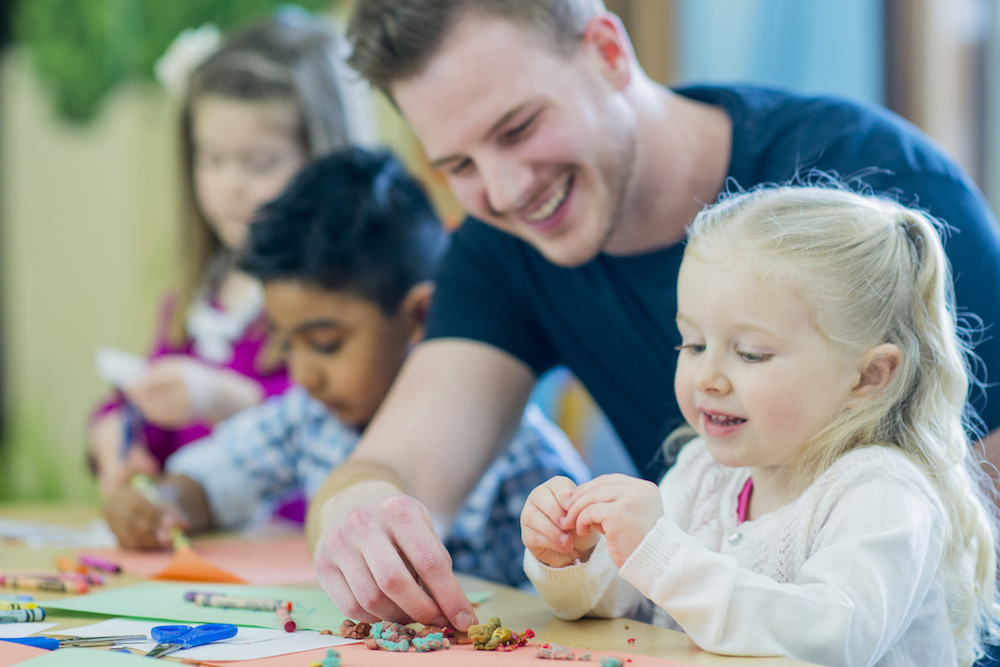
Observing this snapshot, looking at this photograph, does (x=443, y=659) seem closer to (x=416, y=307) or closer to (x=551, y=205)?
(x=551, y=205)

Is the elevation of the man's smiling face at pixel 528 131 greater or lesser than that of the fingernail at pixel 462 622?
greater

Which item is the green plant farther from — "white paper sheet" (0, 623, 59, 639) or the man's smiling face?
"white paper sheet" (0, 623, 59, 639)

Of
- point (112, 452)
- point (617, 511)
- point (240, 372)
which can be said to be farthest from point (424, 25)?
point (112, 452)

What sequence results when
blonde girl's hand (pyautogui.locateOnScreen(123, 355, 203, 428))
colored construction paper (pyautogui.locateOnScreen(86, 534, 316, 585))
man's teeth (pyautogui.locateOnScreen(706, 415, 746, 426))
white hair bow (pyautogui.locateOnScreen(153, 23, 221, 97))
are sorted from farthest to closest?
white hair bow (pyautogui.locateOnScreen(153, 23, 221, 97)), blonde girl's hand (pyautogui.locateOnScreen(123, 355, 203, 428)), colored construction paper (pyautogui.locateOnScreen(86, 534, 316, 585)), man's teeth (pyautogui.locateOnScreen(706, 415, 746, 426))

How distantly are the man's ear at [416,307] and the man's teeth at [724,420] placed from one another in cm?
77

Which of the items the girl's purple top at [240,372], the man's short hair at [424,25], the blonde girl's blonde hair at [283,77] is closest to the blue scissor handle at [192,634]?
the man's short hair at [424,25]

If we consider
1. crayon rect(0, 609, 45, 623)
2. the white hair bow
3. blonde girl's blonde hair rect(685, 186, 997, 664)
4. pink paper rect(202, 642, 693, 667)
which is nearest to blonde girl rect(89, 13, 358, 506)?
the white hair bow

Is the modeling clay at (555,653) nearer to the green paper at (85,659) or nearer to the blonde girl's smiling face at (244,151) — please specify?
the green paper at (85,659)

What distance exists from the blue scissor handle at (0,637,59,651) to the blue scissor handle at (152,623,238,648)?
0.23 ft

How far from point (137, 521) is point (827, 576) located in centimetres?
97

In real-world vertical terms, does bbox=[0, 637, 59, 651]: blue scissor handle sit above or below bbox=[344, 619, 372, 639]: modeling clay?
above

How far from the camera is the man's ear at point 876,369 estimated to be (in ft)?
2.30

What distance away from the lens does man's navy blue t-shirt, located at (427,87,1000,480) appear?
91 cm

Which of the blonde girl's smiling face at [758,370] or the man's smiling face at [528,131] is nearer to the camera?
the blonde girl's smiling face at [758,370]
